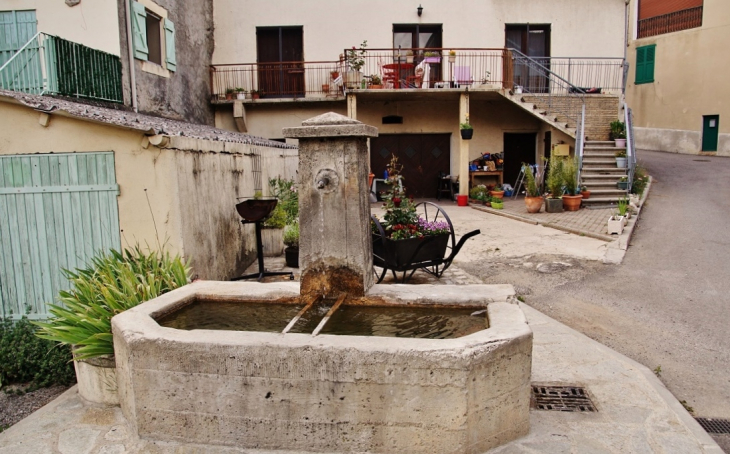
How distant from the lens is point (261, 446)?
3.49 meters

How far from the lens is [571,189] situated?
13.4m

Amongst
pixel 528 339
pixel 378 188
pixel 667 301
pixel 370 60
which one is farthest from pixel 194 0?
pixel 528 339

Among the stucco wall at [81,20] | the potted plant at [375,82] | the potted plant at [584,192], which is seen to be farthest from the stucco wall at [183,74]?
the potted plant at [584,192]

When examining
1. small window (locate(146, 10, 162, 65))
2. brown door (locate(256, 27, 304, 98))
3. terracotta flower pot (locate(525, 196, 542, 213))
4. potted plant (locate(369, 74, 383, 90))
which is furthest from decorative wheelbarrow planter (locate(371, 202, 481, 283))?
brown door (locate(256, 27, 304, 98))

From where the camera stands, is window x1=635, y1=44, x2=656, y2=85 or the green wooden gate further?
window x1=635, y1=44, x2=656, y2=85

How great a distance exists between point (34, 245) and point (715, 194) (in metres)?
14.1

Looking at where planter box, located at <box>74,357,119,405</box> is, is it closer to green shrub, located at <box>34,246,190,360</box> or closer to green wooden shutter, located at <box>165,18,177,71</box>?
green shrub, located at <box>34,246,190,360</box>

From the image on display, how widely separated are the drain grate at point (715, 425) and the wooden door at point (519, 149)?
15.4 meters

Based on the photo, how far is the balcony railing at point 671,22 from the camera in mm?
21344

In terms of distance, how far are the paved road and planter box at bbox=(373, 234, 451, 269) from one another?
1.37 m

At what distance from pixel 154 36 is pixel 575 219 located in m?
10.4

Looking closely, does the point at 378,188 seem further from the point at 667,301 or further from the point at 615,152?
the point at 667,301

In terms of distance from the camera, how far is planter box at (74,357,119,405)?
407 centimetres

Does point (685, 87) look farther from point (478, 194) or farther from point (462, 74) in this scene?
point (478, 194)
